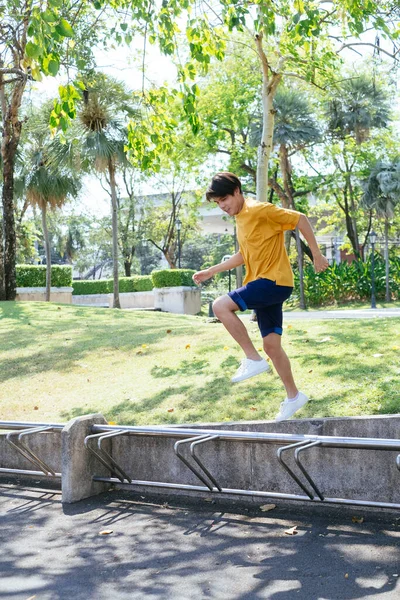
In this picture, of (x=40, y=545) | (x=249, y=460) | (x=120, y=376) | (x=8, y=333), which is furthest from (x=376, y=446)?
(x=8, y=333)

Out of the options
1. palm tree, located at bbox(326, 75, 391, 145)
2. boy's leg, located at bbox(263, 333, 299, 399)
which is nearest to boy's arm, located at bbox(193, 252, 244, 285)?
boy's leg, located at bbox(263, 333, 299, 399)

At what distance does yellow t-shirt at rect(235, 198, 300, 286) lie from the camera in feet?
17.9

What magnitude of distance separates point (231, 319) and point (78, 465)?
176 centimetres

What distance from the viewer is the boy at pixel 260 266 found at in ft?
17.8

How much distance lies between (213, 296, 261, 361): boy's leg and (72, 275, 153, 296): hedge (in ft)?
104

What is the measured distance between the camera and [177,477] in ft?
19.5

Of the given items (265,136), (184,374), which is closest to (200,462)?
(184,374)

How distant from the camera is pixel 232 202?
5531 millimetres

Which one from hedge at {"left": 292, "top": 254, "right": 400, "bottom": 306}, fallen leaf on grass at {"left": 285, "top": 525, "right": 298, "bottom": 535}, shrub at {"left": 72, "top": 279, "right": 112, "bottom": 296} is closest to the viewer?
fallen leaf on grass at {"left": 285, "top": 525, "right": 298, "bottom": 535}

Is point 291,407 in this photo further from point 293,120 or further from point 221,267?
point 293,120

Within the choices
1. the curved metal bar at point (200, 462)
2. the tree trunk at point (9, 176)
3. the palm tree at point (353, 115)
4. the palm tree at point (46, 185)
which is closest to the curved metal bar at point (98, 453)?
the curved metal bar at point (200, 462)

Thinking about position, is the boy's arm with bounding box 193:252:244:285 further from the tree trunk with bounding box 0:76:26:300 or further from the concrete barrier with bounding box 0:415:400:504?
the tree trunk with bounding box 0:76:26:300

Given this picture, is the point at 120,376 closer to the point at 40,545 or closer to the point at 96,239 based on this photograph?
the point at 40,545

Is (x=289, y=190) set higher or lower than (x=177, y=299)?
higher
